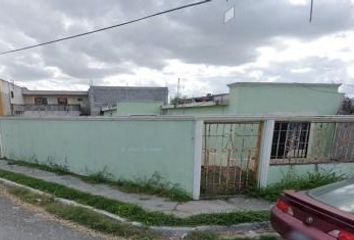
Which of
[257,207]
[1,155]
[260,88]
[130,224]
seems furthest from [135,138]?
[1,155]

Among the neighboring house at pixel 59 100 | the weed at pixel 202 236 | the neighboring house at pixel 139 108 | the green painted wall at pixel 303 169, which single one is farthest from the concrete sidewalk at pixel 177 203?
the neighboring house at pixel 59 100

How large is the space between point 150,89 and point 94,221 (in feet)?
107

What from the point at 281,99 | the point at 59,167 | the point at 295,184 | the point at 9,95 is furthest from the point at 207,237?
the point at 9,95

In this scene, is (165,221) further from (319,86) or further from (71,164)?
(319,86)

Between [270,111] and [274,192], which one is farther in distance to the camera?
[270,111]

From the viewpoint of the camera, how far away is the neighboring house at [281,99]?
1107cm

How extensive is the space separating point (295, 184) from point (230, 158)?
1.48 meters

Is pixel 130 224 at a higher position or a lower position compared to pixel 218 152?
lower

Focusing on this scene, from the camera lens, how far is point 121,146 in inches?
272

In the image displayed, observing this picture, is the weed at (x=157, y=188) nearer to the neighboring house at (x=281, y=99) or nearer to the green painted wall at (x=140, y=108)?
the neighboring house at (x=281, y=99)

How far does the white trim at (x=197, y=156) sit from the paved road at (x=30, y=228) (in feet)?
7.28

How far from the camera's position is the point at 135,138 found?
261 inches

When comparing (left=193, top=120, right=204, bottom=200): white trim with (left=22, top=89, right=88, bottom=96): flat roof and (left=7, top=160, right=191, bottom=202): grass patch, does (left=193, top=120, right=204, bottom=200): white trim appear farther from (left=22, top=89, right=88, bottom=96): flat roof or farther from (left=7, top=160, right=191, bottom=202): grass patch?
(left=22, top=89, right=88, bottom=96): flat roof

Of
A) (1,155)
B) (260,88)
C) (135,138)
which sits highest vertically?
(260,88)
